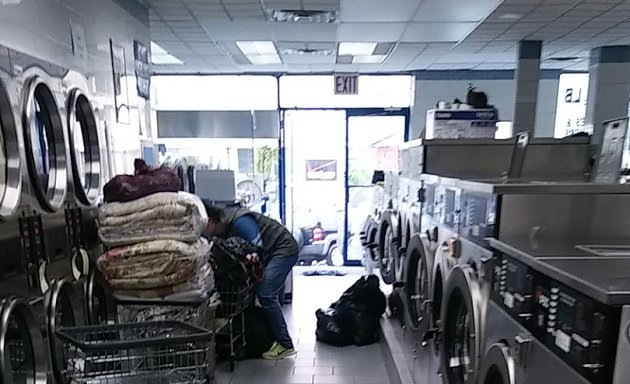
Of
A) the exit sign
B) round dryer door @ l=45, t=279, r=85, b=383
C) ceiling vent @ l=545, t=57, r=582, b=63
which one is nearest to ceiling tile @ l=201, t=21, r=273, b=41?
the exit sign

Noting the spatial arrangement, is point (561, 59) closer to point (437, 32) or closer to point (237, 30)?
point (437, 32)

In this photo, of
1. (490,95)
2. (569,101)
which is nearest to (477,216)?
(490,95)

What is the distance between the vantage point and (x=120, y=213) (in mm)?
2596

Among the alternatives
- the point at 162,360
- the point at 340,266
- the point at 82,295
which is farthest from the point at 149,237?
the point at 340,266

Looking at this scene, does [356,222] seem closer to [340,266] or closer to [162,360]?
[340,266]

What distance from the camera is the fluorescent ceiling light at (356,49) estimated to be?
18.5 ft

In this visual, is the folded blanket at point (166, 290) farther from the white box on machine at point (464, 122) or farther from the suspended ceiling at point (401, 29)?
the white box on machine at point (464, 122)

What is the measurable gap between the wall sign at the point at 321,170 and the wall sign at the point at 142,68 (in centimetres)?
379

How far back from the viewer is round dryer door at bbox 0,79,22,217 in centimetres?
188

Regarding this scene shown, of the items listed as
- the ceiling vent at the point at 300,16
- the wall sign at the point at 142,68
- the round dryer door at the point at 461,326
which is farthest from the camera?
the ceiling vent at the point at 300,16

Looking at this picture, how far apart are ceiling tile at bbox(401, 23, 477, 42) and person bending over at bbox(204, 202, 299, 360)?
255cm

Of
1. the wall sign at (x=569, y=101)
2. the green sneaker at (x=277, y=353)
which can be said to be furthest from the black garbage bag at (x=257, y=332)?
the wall sign at (x=569, y=101)

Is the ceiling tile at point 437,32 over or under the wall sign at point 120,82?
over

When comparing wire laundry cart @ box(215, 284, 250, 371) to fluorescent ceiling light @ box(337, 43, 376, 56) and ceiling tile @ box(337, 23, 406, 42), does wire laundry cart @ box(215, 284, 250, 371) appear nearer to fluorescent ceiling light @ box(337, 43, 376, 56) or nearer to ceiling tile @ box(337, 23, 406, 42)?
ceiling tile @ box(337, 23, 406, 42)
